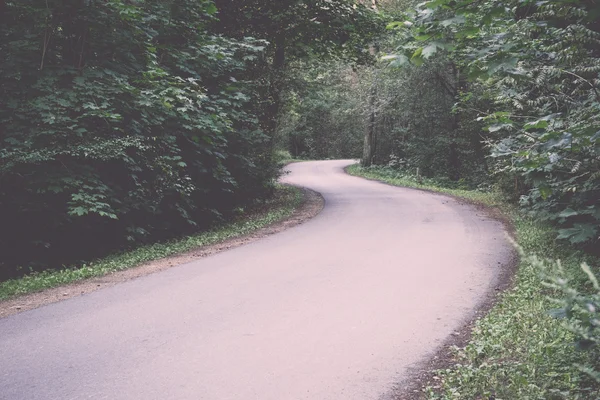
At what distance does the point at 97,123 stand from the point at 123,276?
12.2 feet

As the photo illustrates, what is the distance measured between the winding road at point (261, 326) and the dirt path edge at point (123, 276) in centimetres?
36

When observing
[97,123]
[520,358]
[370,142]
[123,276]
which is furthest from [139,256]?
[370,142]

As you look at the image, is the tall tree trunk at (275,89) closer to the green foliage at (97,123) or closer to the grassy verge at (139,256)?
the grassy verge at (139,256)

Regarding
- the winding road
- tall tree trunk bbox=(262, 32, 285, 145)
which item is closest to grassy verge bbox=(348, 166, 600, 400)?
the winding road

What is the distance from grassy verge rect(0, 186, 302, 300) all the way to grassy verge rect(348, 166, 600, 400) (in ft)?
22.1

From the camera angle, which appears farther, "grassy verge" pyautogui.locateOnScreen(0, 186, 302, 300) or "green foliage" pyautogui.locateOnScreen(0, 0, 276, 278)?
"green foliage" pyautogui.locateOnScreen(0, 0, 276, 278)

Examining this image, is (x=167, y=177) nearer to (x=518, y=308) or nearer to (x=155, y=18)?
(x=155, y=18)

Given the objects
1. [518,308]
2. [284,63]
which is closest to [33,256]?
[518,308]

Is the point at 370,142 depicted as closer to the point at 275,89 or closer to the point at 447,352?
the point at 275,89

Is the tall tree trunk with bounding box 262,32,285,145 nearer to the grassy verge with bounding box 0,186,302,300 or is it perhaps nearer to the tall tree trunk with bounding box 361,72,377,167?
the grassy verge with bounding box 0,186,302,300

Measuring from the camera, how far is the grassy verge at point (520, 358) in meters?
3.79

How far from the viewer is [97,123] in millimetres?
9820

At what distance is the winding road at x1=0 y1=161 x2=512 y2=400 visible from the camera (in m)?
4.33

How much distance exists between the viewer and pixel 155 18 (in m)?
10.9
